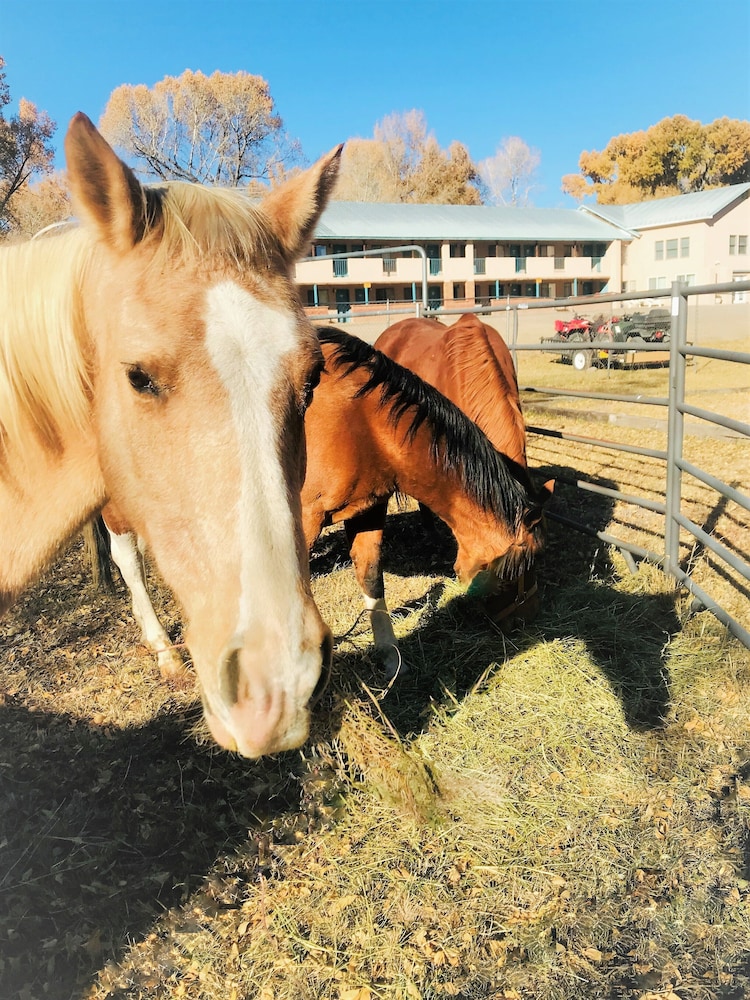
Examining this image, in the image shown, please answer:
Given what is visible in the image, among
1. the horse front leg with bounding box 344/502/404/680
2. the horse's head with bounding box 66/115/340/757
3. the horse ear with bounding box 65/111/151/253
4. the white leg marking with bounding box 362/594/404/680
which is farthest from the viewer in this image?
the horse front leg with bounding box 344/502/404/680

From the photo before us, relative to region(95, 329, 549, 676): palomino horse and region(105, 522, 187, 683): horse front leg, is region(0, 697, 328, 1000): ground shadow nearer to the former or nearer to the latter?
region(95, 329, 549, 676): palomino horse

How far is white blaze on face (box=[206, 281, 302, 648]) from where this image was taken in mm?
1070

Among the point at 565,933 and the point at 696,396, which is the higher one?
the point at 696,396

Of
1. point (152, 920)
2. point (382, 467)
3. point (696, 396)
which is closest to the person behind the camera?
point (152, 920)

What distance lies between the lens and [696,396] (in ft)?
35.3

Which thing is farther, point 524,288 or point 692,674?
point 524,288

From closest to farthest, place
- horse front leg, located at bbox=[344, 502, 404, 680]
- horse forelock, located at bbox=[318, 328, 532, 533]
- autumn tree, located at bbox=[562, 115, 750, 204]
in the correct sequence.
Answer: horse forelock, located at bbox=[318, 328, 532, 533], horse front leg, located at bbox=[344, 502, 404, 680], autumn tree, located at bbox=[562, 115, 750, 204]

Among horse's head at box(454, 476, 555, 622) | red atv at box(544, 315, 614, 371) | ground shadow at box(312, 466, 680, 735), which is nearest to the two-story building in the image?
red atv at box(544, 315, 614, 371)

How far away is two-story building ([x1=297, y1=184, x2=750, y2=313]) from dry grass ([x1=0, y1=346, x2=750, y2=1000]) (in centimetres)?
2939

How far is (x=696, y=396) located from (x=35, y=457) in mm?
11482

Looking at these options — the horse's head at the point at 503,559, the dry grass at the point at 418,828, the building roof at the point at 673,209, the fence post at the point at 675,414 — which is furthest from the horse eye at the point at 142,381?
the building roof at the point at 673,209

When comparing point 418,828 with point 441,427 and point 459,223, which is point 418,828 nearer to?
point 441,427

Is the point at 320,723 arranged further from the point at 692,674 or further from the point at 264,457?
the point at 692,674

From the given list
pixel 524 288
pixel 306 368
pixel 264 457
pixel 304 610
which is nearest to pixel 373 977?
pixel 304 610
